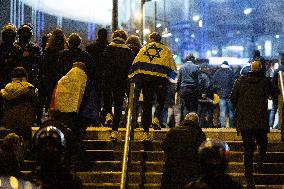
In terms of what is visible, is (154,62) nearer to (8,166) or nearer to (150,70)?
(150,70)

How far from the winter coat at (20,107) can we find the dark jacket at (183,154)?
7.86ft

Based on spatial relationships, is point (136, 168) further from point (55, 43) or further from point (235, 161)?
point (55, 43)

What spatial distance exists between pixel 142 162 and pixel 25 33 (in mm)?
3528

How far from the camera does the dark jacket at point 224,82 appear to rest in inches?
609

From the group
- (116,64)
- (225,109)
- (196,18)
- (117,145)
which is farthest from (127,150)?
(196,18)

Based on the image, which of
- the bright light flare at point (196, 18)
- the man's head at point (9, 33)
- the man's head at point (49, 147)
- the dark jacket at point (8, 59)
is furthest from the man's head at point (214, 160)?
the bright light flare at point (196, 18)

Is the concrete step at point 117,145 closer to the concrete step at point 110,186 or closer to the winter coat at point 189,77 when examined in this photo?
the concrete step at point 110,186

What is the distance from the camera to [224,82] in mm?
15695

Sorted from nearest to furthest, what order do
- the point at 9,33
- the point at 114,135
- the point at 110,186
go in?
the point at 110,186, the point at 114,135, the point at 9,33

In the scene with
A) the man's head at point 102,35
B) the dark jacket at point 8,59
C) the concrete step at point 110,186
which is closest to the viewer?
the concrete step at point 110,186

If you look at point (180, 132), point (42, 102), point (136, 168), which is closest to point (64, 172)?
point (180, 132)

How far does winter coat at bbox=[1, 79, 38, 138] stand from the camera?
9.59 metres

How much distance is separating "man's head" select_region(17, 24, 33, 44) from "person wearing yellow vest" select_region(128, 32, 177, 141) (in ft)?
7.62

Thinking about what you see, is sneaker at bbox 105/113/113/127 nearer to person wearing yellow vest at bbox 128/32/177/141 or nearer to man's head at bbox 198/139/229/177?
person wearing yellow vest at bbox 128/32/177/141
